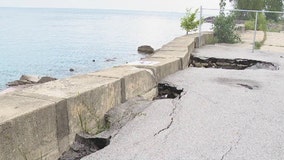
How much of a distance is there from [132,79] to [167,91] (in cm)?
135

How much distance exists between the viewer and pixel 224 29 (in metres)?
15.9

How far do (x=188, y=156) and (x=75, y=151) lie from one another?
4.56 feet

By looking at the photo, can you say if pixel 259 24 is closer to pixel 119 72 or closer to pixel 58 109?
pixel 119 72

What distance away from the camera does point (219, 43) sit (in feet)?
51.4

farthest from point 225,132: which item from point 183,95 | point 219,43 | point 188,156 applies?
point 219,43

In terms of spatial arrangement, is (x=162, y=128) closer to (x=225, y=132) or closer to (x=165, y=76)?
(x=225, y=132)

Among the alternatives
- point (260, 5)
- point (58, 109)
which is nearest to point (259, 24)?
point (260, 5)

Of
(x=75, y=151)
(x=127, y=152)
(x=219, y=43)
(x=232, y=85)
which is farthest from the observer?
(x=219, y=43)

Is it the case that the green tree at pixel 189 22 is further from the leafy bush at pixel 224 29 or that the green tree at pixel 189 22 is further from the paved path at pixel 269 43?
the leafy bush at pixel 224 29

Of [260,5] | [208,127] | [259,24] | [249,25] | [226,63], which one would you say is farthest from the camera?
[260,5]

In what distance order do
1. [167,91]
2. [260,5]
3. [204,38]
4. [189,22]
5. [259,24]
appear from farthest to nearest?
1. [260,5]
2. [259,24]
3. [189,22]
4. [204,38]
5. [167,91]

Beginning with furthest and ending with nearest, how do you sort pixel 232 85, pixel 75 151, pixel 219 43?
pixel 219 43 → pixel 232 85 → pixel 75 151

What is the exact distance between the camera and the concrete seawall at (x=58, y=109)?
12.0 feet

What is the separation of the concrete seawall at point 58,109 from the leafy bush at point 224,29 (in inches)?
390
